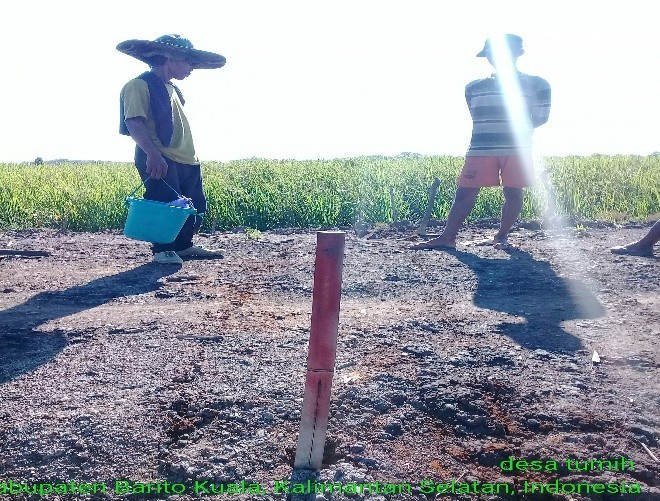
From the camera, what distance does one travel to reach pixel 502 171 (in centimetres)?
517

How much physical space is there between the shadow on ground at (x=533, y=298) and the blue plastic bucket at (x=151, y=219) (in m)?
2.00

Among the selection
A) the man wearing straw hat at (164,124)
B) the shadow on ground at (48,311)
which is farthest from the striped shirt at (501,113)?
the shadow on ground at (48,311)

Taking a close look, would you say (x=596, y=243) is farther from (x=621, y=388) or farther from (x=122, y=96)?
(x=122, y=96)

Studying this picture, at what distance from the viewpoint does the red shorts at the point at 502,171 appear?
202 inches

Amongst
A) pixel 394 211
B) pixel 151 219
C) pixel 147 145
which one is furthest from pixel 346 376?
pixel 394 211

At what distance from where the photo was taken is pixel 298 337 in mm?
2955

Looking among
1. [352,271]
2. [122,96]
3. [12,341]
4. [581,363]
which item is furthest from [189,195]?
[581,363]

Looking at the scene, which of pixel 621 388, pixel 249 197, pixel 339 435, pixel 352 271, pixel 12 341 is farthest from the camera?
pixel 249 197

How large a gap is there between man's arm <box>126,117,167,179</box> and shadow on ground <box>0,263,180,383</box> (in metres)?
0.72

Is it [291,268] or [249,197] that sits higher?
[249,197]

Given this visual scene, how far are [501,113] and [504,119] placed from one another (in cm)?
5

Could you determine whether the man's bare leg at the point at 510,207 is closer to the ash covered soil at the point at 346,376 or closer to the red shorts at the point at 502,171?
the red shorts at the point at 502,171

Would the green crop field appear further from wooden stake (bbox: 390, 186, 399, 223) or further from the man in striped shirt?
the man in striped shirt

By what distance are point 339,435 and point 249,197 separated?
575 cm
